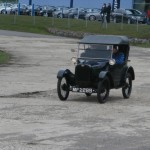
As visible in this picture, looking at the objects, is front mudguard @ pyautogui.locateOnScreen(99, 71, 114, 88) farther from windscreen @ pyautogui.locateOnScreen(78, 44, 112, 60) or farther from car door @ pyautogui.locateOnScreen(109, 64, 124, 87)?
windscreen @ pyautogui.locateOnScreen(78, 44, 112, 60)

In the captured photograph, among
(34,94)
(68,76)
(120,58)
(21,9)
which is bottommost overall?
(21,9)

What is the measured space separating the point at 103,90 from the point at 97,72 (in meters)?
0.50

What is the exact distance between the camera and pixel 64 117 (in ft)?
44.8

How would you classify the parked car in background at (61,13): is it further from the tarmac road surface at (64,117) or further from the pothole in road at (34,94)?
the pothole in road at (34,94)

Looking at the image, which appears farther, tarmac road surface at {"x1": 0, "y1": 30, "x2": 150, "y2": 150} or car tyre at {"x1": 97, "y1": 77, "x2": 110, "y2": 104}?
car tyre at {"x1": 97, "y1": 77, "x2": 110, "y2": 104}

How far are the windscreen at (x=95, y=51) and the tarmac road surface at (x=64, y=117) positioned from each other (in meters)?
1.22

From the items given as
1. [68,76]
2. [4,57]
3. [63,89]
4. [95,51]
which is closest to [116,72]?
[95,51]

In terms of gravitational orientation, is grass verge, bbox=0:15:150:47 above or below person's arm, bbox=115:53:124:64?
below

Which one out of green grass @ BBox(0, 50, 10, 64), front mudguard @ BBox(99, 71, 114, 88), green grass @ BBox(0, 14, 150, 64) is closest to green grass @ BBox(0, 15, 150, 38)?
green grass @ BBox(0, 14, 150, 64)

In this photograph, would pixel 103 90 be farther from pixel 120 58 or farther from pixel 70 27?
pixel 70 27

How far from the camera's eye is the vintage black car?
16.2 m

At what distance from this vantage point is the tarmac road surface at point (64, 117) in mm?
10820

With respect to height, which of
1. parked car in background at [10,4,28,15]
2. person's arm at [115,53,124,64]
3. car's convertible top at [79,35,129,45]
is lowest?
parked car in background at [10,4,28,15]

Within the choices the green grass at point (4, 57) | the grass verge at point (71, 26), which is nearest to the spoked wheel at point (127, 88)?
the green grass at point (4, 57)
